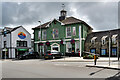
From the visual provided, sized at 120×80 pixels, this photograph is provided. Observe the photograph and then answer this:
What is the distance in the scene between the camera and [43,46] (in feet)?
123

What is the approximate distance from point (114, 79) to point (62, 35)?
2721 cm

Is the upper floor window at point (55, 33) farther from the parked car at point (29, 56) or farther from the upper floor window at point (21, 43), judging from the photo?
the upper floor window at point (21, 43)

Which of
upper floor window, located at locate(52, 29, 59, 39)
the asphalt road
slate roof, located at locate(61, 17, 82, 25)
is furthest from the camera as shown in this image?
upper floor window, located at locate(52, 29, 59, 39)

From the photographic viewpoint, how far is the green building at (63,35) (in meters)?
33.2

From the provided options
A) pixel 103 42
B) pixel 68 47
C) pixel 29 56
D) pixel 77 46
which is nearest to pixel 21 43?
pixel 29 56

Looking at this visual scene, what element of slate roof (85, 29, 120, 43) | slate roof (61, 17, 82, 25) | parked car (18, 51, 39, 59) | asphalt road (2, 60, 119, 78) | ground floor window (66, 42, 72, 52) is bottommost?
parked car (18, 51, 39, 59)

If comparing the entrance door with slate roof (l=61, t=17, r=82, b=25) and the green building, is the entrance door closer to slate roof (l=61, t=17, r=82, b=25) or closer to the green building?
the green building

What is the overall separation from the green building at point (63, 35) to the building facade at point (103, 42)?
1653 millimetres

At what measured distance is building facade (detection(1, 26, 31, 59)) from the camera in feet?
125

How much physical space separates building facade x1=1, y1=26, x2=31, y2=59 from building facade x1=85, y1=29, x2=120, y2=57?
17609 millimetres

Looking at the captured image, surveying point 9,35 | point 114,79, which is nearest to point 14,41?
point 9,35

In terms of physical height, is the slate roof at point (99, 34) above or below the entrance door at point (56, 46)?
→ above

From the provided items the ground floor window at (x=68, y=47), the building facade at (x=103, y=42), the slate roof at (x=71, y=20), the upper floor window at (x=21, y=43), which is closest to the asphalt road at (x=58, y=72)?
the building facade at (x=103, y=42)

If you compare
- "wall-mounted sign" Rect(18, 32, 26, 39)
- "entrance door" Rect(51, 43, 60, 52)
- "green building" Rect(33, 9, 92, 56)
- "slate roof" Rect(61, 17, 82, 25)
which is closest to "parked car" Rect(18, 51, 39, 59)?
"green building" Rect(33, 9, 92, 56)
